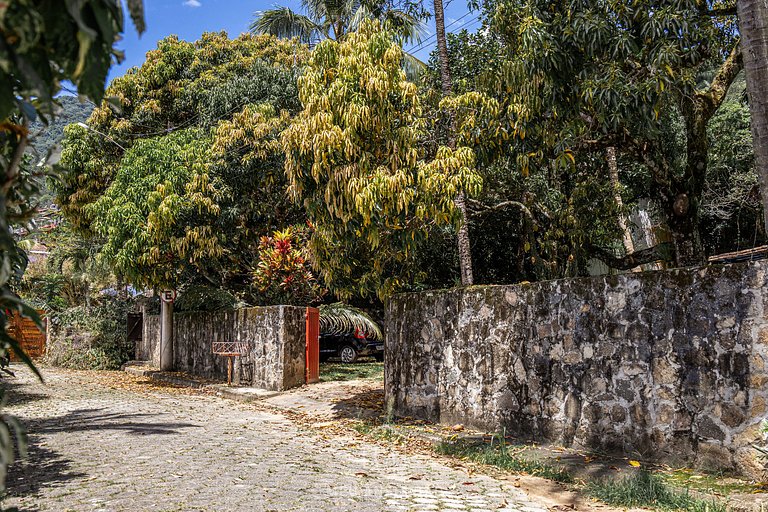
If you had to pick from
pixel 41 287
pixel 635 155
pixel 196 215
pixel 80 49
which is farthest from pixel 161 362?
pixel 80 49

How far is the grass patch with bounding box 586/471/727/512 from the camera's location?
5.51 metres

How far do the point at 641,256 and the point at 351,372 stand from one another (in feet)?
29.2

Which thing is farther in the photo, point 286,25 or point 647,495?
point 286,25

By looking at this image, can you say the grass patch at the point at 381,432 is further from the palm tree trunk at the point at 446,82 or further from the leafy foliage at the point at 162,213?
the leafy foliage at the point at 162,213

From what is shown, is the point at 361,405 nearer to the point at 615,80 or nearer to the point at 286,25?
the point at 615,80

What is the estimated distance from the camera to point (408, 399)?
10.5 metres

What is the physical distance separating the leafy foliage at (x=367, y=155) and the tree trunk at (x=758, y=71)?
4.43 meters

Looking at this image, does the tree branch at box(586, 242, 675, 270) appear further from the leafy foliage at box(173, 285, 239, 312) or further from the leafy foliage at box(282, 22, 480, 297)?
the leafy foliage at box(173, 285, 239, 312)

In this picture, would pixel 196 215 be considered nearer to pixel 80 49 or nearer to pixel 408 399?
pixel 408 399

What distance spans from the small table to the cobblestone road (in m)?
4.34

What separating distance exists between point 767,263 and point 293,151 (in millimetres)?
6910

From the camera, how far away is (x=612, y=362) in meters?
7.52

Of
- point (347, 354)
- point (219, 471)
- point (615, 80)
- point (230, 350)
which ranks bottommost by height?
point (219, 471)

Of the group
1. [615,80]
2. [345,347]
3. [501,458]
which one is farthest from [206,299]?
[615,80]
